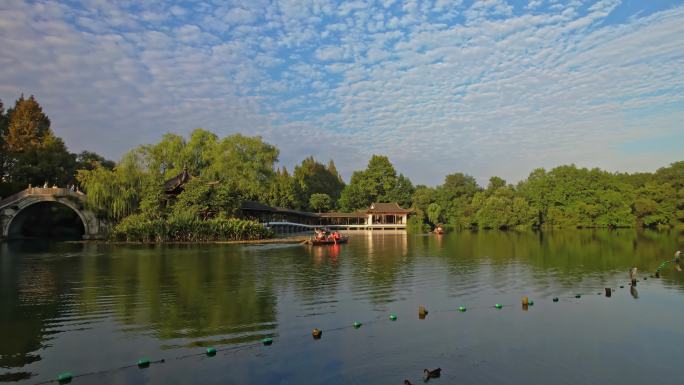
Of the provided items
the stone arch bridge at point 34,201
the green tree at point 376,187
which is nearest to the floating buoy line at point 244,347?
the stone arch bridge at point 34,201

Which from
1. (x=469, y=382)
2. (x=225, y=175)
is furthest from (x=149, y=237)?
(x=469, y=382)

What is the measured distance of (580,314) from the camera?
39.1ft

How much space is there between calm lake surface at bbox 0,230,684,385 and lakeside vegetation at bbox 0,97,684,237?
15311 mm

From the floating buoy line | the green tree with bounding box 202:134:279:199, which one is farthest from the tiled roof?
the floating buoy line

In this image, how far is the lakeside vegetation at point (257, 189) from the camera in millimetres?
35312

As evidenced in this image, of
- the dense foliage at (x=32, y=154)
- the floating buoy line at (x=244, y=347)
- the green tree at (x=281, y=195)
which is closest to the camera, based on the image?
the floating buoy line at (x=244, y=347)

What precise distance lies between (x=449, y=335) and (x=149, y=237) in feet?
93.4

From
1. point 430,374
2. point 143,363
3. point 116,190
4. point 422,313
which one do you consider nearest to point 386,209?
point 116,190

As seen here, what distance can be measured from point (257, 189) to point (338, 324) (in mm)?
41642

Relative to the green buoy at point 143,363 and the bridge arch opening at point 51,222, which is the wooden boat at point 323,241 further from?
the green buoy at point 143,363

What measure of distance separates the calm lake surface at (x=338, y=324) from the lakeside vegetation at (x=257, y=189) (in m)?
15.3

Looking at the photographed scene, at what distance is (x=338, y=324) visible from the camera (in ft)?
35.1

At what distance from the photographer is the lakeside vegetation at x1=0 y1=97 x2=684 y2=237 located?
116 feet

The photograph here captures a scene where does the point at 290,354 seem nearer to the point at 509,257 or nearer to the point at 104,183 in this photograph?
the point at 509,257
